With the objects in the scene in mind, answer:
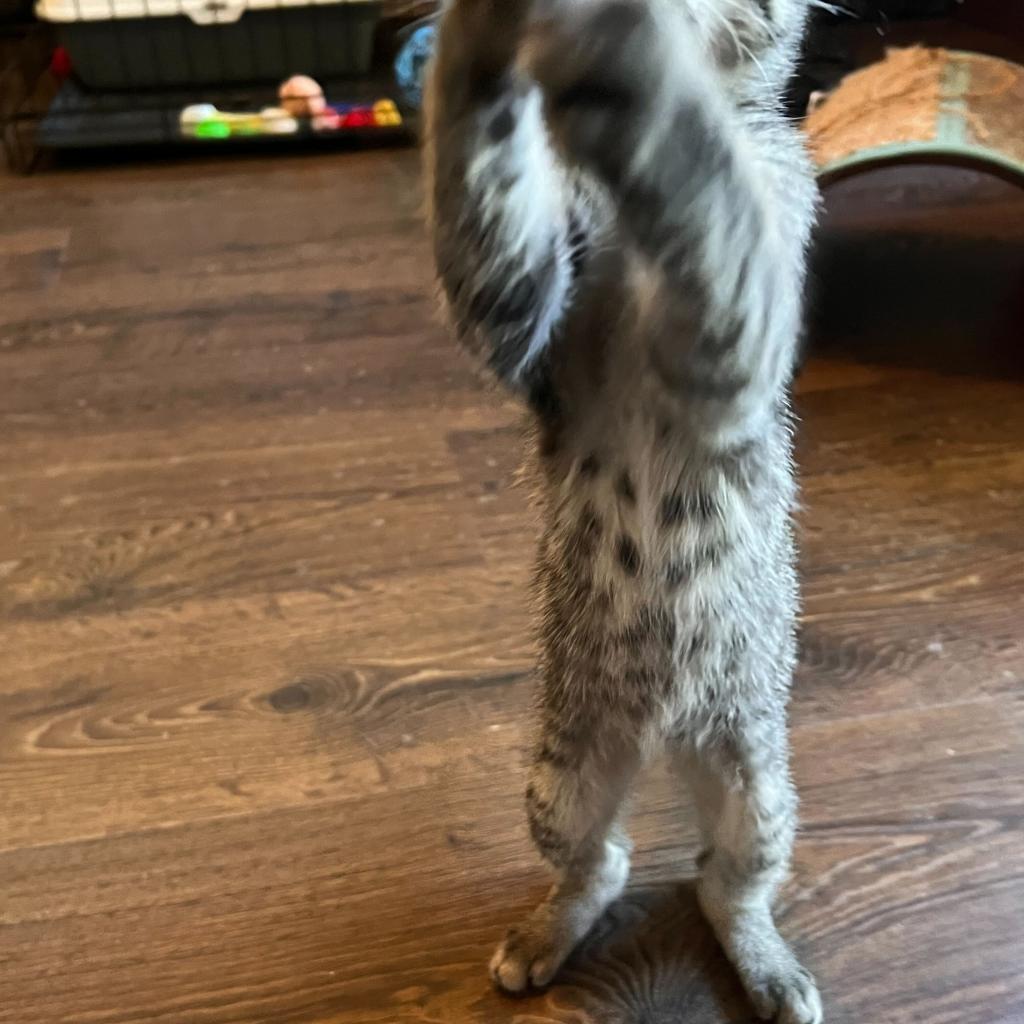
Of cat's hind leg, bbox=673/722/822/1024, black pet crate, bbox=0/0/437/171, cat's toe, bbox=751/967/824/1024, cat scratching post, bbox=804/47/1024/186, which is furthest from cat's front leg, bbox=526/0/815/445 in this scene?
black pet crate, bbox=0/0/437/171

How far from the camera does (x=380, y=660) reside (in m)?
1.53

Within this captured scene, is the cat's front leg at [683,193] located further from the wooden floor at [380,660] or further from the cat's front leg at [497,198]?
the wooden floor at [380,660]

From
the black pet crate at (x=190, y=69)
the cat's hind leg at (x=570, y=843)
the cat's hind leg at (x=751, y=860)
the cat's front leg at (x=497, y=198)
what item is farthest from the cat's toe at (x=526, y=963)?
the black pet crate at (x=190, y=69)

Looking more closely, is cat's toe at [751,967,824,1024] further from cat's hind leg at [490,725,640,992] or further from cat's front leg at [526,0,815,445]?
cat's front leg at [526,0,815,445]

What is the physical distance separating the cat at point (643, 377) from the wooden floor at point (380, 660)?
0.16 meters

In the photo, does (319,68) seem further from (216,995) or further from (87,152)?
(216,995)

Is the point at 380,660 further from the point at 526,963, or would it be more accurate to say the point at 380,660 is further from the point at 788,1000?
the point at 788,1000

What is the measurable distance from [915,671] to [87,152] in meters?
2.28

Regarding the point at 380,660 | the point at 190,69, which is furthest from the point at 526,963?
the point at 190,69

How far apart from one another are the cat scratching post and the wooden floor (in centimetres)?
32

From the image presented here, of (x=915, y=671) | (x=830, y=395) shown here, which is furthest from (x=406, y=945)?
(x=830, y=395)

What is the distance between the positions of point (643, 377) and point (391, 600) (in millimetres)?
844

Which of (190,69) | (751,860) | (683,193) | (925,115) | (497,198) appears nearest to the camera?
(683,193)

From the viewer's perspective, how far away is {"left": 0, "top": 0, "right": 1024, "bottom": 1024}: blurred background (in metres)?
1.22
